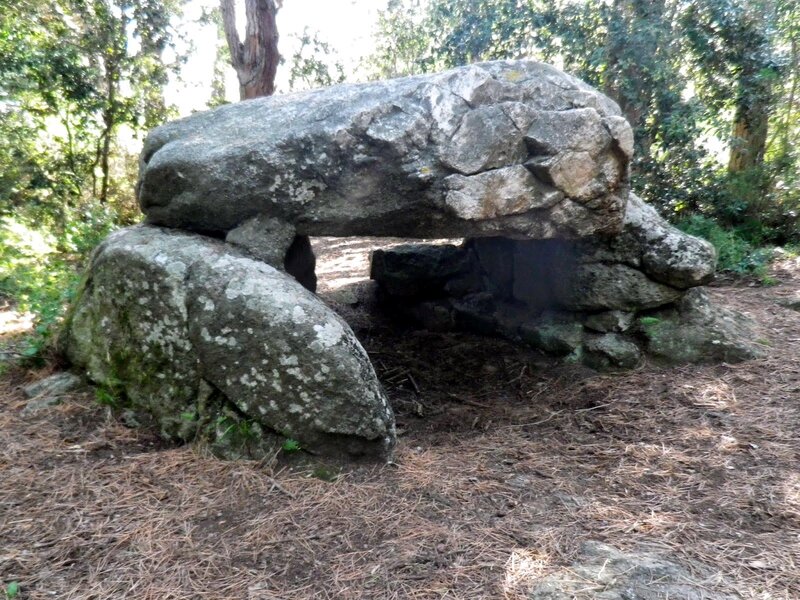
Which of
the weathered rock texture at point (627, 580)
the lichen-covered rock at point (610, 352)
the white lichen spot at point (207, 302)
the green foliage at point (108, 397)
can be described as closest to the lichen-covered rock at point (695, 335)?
the lichen-covered rock at point (610, 352)

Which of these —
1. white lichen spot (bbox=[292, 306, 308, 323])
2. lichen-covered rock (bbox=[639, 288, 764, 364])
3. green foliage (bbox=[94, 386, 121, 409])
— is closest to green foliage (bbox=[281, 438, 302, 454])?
white lichen spot (bbox=[292, 306, 308, 323])

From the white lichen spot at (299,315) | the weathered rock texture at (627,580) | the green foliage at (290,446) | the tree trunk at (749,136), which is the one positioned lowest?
the weathered rock texture at (627,580)

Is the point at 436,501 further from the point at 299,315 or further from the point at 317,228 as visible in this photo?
the point at 317,228

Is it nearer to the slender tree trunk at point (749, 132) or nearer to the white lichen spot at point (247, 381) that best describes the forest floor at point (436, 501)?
the white lichen spot at point (247, 381)

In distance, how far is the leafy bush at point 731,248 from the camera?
7.13 metres

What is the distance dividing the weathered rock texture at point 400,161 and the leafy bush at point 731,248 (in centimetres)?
410

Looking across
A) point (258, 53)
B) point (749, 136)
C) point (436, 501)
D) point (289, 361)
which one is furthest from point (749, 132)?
point (289, 361)

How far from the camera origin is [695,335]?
4.51m

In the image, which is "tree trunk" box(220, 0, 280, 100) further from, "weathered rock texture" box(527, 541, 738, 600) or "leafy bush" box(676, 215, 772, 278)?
"weathered rock texture" box(527, 541, 738, 600)

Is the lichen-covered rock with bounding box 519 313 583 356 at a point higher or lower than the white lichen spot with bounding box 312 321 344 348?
lower

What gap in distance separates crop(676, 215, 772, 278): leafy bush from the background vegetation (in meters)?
0.02

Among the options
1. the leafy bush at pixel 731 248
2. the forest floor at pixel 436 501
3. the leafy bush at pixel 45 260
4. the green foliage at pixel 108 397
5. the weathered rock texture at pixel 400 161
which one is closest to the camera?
the forest floor at pixel 436 501

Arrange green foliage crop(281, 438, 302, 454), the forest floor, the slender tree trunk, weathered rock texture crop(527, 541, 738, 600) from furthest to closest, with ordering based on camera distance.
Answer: the slender tree trunk → green foliage crop(281, 438, 302, 454) → the forest floor → weathered rock texture crop(527, 541, 738, 600)

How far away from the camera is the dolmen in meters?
3.17
